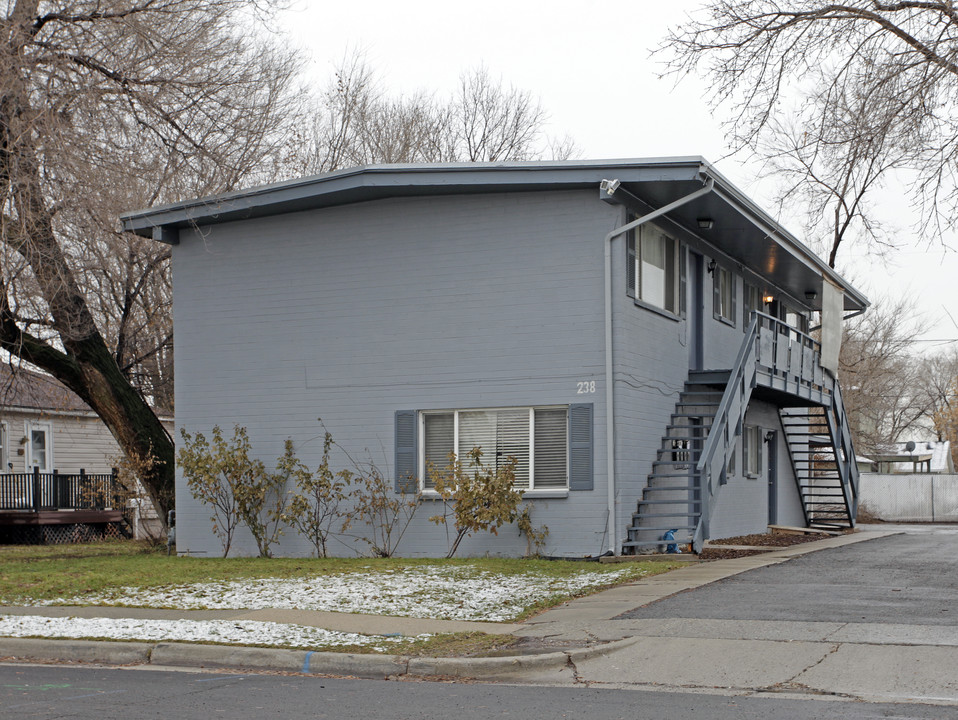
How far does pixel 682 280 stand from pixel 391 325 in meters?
5.40

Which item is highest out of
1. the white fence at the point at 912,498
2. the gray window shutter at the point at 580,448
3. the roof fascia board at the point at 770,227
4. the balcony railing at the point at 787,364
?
the roof fascia board at the point at 770,227

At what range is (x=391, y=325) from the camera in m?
19.5

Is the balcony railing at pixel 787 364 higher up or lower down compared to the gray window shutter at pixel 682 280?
lower down

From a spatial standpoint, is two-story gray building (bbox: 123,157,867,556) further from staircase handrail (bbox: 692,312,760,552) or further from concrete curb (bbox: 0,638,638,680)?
concrete curb (bbox: 0,638,638,680)

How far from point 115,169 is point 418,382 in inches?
225

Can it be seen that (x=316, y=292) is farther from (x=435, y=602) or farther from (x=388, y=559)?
(x=435, y=602)

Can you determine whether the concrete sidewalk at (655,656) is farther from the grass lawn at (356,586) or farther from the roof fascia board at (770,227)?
the roof fascia board at (770,227)

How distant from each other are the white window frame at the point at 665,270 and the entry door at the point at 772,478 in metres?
7.41

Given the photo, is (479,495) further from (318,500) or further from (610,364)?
(318,500)

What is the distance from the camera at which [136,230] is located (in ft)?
70.5

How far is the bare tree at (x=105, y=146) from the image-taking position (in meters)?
16.9

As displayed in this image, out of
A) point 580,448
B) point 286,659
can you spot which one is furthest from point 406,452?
point 286,659

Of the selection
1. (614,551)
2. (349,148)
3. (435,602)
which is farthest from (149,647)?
(349,148)

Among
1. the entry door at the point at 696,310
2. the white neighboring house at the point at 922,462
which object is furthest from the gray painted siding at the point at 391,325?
the white neighboring house at the point at 922,462
